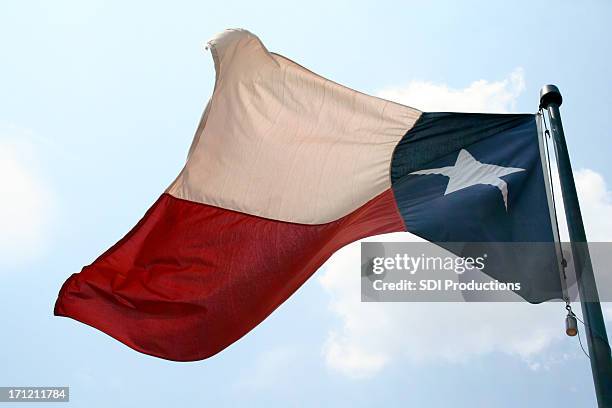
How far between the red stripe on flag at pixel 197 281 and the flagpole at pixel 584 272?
217 centimetres

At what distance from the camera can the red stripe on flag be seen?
29.7 feet

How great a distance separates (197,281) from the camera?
9.20 metres

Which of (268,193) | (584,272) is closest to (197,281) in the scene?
(268,193)

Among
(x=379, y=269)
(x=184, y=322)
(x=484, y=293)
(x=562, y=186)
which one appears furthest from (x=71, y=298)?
(x=562, y=186)

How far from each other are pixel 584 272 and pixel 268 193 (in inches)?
170

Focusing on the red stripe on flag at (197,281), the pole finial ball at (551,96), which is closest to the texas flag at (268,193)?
the red stripe on flag at (197,281)

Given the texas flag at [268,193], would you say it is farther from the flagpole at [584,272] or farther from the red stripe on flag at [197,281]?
the flagpole at [584,272]

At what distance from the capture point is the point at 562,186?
7.41 m

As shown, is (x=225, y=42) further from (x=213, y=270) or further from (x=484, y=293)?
(x=484, y=293)

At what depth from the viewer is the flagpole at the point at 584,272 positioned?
6.05 meters

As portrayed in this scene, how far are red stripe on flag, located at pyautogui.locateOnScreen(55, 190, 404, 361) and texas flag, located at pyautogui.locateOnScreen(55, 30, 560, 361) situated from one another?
0.6 inches

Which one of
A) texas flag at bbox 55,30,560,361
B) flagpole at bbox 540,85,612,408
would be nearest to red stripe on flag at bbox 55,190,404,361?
texas flag at bbox 55,30,560,361

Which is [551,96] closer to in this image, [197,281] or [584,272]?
[584,272]

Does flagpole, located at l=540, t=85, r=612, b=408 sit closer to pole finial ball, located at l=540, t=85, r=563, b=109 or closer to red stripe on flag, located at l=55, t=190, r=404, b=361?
pole finial ball, located at l=540, t=85, r=563, b=109
